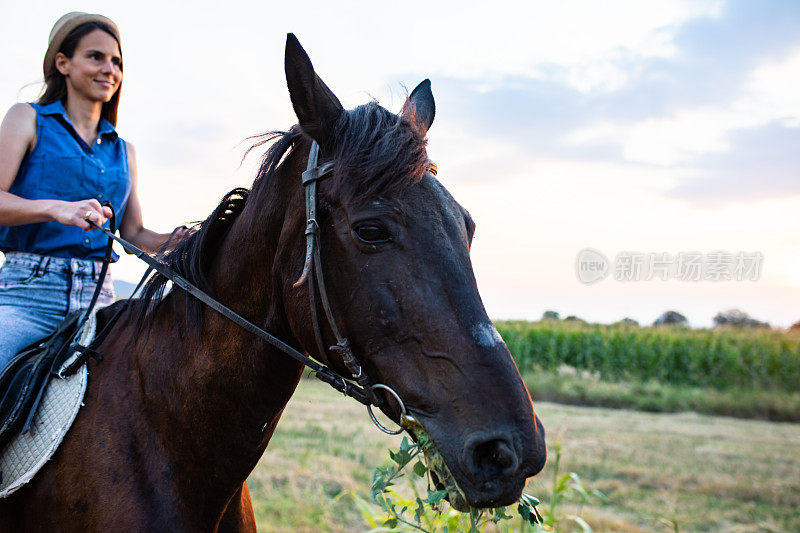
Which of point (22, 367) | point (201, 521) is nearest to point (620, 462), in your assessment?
point (201, 521)

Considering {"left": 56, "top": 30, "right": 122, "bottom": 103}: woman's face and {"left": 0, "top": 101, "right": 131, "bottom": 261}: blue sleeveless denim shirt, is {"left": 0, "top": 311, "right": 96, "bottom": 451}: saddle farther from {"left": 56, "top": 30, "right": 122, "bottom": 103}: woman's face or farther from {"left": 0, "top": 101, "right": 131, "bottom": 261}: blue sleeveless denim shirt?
{"left": 56, "top": 30, "right": 122, "bottom": 103}: woman's face

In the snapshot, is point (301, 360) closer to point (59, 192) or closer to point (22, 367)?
point (22, 367)

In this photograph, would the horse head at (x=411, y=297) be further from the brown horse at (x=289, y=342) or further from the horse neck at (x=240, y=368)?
the horse neck at (x=240, y=368)

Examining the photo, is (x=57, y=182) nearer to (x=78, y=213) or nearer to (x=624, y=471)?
(x=78, y=213)

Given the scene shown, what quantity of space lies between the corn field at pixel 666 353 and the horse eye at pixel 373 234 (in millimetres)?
16689

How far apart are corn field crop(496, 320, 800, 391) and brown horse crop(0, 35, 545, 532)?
16432 mm

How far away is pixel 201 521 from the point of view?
2.16m

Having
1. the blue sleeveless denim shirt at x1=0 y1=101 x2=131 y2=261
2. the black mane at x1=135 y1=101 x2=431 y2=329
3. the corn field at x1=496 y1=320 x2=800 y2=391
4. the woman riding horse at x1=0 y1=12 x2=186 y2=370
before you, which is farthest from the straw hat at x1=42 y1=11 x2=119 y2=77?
the corn field at x1=496 y1=320 x2=800 y2=391

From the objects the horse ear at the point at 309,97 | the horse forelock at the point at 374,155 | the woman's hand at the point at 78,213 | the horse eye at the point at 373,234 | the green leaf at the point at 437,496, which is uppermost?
the horse ear at the point at 309,97

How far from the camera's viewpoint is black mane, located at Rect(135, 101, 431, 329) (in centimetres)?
192

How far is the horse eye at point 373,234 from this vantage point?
1884 millimetres

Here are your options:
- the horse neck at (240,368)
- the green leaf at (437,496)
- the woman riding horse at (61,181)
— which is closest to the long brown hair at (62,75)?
the woman riding horse at (61,181)

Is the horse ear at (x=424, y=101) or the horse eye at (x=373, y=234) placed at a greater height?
the horse ear at (x=424, y=101)

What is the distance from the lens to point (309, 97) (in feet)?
6.79
